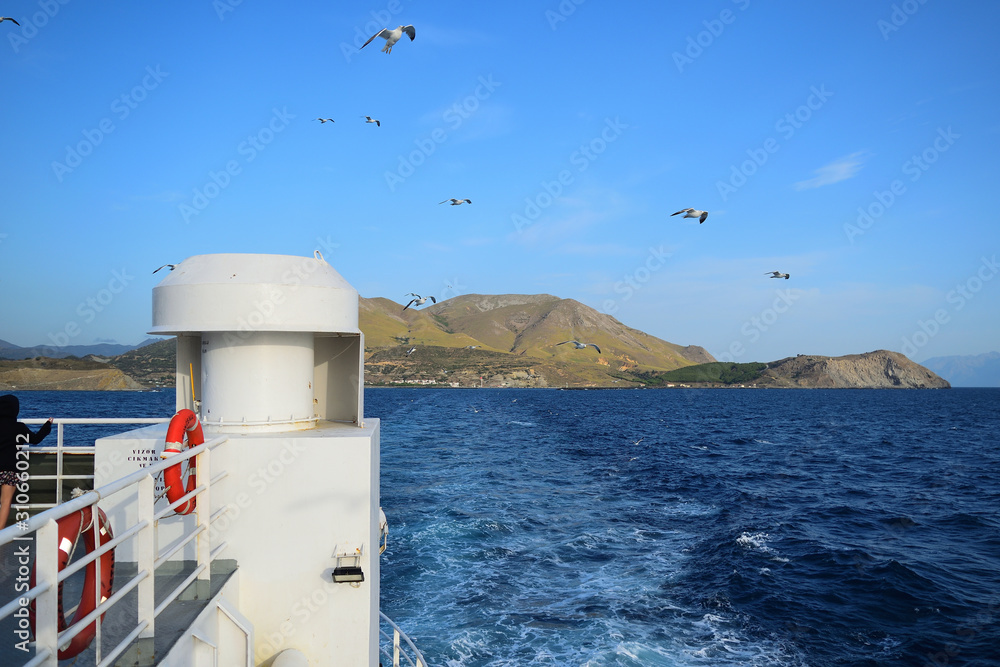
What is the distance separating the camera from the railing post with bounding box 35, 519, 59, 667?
Answer: 2.56m

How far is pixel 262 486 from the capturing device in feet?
20.3

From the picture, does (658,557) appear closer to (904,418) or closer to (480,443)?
(480,443)

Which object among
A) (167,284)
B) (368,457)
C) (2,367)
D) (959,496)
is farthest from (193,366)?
(2,367)

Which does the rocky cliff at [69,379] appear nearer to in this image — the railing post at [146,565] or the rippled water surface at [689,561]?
the rippled water surface at [689,561]

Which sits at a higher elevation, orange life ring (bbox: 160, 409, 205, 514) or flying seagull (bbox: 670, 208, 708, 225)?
flying seagull (bbox: 670, 208, 708, 225)

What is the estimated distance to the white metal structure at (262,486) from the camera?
5574mm

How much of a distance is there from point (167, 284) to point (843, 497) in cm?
3219

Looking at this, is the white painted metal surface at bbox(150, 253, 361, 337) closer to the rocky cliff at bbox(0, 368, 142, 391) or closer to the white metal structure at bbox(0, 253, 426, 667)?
the white metal structure at bbox(0, 253, 426, 667)

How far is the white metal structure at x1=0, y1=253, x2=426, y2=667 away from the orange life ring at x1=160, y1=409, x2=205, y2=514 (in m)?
0.16

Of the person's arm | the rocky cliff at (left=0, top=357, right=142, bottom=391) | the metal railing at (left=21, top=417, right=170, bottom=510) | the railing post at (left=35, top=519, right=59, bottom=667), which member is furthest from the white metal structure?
the rocky cliff at (left=0, top=357, right=142, bottom=391)

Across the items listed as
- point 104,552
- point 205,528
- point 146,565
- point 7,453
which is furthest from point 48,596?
point 7,453

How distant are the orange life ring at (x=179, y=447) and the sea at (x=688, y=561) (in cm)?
903

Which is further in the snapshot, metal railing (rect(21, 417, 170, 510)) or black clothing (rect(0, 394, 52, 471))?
metal railing (rect(21, 417, 170, 510))

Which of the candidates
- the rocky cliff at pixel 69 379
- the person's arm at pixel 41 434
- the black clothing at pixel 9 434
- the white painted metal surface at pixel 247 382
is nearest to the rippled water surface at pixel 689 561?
the white painted metal surface at pixel 247 382
